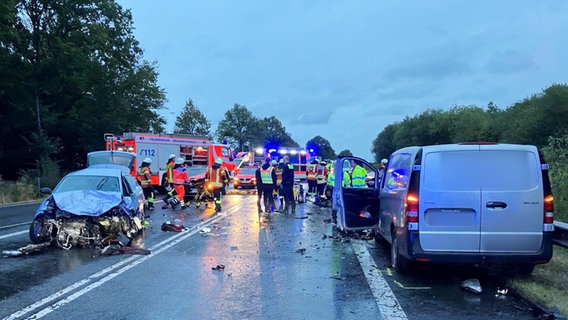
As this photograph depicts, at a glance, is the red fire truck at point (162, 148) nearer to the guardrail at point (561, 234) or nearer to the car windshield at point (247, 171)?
the car windshield at point (247, 171)

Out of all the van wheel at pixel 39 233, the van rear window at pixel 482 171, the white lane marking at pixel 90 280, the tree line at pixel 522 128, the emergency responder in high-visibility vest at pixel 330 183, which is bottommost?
the white lane marking at pixel 90 280

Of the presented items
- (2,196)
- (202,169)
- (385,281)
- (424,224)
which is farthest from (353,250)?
(2,196)

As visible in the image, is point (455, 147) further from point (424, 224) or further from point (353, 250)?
point (353, 250)

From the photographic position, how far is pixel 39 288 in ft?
20.4

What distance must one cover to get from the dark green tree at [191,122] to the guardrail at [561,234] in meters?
76.8

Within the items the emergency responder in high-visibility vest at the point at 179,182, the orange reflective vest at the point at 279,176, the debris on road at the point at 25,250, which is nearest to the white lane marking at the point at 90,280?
the debris on road at the point at 25,250

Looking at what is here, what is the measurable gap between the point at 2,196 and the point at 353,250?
16.7 metres

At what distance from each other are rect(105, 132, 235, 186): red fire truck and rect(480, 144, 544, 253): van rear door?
1728 centimetres

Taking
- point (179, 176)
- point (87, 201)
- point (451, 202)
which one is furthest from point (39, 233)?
point (179, 176)

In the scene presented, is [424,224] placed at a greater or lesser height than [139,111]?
lesser

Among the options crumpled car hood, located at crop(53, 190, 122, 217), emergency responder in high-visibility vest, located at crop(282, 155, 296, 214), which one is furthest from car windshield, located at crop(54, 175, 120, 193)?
emergency responder in high-visibility vest, located at crop(282, 155, 296, 214)

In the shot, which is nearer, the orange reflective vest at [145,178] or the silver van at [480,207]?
the silver van at [480,207]

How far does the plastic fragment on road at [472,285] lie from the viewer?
20.5 ft

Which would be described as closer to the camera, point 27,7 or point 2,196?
point 2,196
